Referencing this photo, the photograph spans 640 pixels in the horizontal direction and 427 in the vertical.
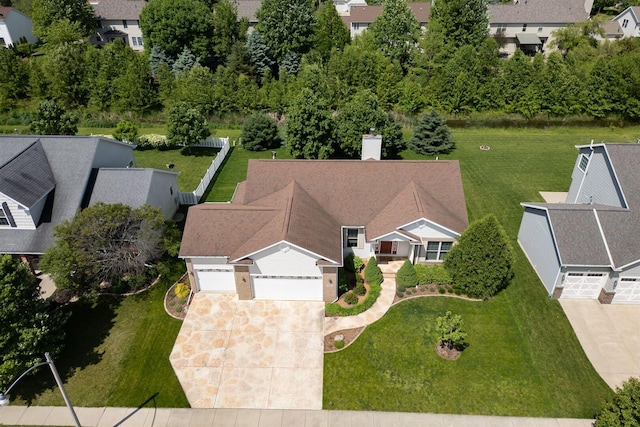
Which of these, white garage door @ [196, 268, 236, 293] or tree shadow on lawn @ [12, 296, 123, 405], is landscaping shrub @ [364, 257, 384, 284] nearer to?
white garage door @ [196, 268, 236, 293]

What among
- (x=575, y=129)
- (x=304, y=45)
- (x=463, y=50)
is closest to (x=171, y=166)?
(x=304, y=45)

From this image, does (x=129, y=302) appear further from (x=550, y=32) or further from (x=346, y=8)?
(x=346, y=8)

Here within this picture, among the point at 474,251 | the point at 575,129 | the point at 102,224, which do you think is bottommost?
the point at 575,129

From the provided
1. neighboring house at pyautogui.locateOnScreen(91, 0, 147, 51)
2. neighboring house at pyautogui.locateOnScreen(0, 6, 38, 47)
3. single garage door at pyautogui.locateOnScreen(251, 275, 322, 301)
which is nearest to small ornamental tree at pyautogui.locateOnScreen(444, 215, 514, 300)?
single garage door at pyautogui.locateOnScreen(251, 275, 322, 301)

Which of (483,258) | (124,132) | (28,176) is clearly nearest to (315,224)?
(483,258)

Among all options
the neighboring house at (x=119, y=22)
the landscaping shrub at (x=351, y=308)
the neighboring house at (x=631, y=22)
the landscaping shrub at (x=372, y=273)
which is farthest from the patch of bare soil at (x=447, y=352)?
the neighboring house at (x=119, y=22)

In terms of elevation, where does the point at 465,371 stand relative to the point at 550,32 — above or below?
below
